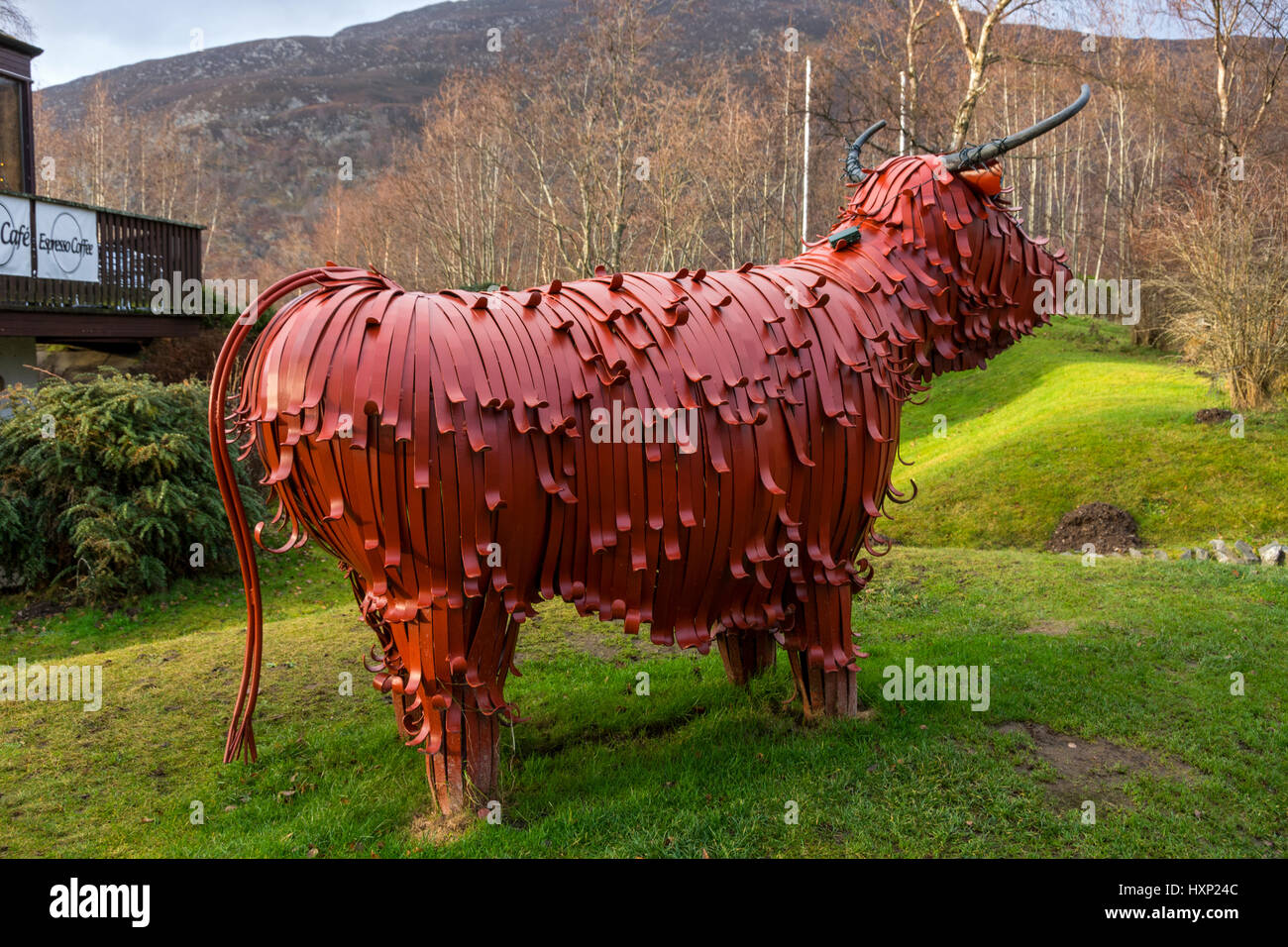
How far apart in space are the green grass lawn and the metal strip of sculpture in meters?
0.46

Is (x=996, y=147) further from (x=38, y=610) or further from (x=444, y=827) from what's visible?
(x=38, y=610)

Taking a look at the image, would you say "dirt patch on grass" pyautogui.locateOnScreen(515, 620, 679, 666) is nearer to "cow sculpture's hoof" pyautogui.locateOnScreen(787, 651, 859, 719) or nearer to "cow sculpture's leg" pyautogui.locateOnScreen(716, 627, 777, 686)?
"cow sculpture's leg" pyautogui.locateOnScreen(716, 627, 777, 686)

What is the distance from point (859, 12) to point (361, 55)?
80843 mm

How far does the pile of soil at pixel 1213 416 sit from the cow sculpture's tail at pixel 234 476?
1332 cm

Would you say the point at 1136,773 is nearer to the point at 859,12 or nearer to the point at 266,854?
the point at 266,854

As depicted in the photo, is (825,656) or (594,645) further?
(594,645)

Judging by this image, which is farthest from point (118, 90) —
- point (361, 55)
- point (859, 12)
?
Result: point (859, 12)

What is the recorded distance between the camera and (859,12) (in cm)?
2416

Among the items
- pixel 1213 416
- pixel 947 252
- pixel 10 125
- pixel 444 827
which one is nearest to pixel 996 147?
pixel 947 252

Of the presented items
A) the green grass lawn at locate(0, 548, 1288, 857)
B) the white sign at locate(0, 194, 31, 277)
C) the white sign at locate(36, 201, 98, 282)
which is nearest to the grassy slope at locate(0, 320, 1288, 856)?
the green grass lawn at locate(0, 548, 1288, 857)

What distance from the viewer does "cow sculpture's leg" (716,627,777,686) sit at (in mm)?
5273

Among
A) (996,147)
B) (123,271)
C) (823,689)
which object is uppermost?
(123,271)

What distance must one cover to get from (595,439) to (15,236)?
450 inches

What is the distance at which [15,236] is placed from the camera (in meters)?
11.4
